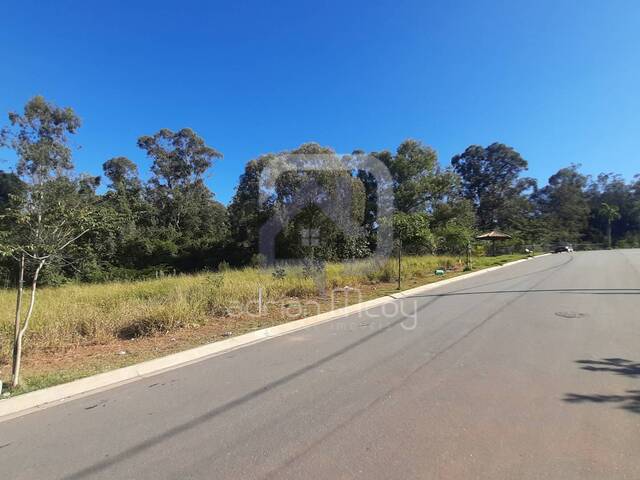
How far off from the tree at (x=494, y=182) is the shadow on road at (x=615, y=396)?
7107cm

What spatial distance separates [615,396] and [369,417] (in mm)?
2547

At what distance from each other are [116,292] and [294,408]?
1029 cm

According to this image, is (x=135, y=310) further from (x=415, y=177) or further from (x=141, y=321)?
(x=415, y=177)

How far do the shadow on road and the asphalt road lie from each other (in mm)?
23

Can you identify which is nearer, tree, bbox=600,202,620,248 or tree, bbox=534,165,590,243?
tree, bbox=534,165,590,243

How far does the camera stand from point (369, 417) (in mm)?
3477

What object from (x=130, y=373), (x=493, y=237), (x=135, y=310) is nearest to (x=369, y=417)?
(x=130, y=373)

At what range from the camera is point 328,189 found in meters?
26.5

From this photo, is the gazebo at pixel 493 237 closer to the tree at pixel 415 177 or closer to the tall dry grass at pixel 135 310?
the tree at pixel 415 177

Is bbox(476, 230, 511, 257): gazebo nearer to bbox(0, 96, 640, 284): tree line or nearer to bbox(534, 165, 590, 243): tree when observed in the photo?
bbox(0, 96, 640, 284): tree line

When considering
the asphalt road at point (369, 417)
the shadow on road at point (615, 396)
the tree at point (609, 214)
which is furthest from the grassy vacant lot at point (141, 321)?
the tree at point (609, 214)

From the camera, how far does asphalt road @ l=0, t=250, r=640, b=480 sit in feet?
9.02

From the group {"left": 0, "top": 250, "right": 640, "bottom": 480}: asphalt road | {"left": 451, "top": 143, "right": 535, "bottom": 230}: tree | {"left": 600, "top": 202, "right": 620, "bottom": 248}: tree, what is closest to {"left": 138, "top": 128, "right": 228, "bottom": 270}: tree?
{"left": 0, "top": 250, "right": 640, "bottom": 480}: asphalt road

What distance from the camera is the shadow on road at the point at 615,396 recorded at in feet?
11.7
